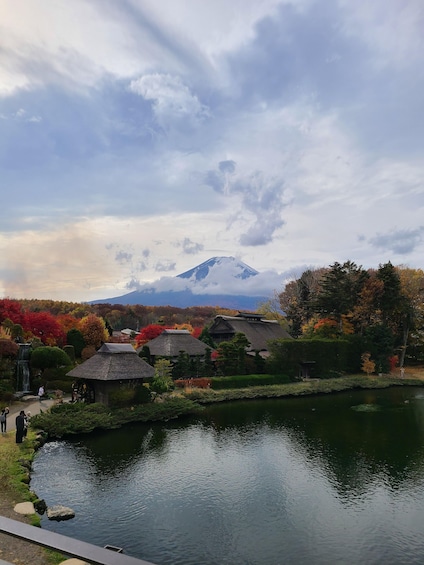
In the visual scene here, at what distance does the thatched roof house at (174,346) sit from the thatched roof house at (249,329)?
8.51 metres

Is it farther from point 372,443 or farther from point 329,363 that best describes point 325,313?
point 372,443

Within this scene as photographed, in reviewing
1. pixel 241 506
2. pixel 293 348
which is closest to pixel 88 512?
pixel 241 506

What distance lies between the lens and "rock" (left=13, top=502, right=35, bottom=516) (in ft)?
41.6

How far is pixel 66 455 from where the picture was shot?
20.1m

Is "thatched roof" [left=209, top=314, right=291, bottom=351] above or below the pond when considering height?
above

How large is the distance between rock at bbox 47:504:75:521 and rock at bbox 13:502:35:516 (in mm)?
616

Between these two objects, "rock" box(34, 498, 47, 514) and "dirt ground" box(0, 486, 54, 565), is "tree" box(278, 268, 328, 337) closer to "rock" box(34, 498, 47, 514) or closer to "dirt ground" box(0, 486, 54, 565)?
"rock" box(34, 498, 47, 514)

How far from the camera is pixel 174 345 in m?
44.9

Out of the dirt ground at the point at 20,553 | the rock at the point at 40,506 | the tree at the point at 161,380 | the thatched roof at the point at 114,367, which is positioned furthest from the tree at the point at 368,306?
the dirt ground at the point at 20,553

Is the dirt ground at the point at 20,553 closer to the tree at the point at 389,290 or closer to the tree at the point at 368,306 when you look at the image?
the tree at the point at 368,306

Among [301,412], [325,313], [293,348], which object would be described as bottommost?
[301,412]

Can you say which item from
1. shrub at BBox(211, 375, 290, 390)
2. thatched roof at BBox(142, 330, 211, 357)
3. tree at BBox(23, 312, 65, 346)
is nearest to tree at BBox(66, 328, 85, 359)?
tree at BBox(23, 312, 65, 346)

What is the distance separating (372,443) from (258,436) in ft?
20.6

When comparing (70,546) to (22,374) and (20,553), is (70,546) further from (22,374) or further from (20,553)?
(22,374)
